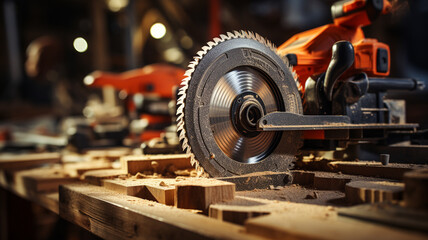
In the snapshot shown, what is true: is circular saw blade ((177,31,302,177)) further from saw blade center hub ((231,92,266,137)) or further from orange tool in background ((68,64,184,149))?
orange tool in background ((68,64,184,149))

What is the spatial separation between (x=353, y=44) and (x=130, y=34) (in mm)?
5720

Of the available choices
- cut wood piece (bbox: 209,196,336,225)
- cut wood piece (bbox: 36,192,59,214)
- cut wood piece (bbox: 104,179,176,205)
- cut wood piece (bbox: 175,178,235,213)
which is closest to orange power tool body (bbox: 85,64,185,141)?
cut wood piece (bbox: 36,192,59,214)

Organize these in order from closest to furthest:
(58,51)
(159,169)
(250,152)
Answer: (250,152), (159,169), (58,51)

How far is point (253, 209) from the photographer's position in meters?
1.37

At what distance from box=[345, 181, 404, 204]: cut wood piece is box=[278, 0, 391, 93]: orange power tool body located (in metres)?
0.92

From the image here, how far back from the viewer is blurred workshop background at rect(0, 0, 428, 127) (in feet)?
28.0

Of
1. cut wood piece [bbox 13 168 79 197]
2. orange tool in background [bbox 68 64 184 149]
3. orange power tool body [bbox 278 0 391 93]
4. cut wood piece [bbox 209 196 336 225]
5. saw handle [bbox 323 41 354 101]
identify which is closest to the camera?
cut wood piece [bbox 209 196 336 225]

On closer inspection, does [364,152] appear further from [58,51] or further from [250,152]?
[58,51]

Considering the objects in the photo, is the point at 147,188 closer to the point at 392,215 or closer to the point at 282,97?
the point at 282,97

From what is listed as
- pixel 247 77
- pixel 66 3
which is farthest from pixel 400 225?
pixel 66 3

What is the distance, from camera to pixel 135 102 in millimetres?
5105

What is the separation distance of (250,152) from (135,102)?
3.34 meters

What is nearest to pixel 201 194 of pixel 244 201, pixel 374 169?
pixel 244 201

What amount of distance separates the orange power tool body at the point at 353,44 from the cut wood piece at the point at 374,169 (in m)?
0.50
